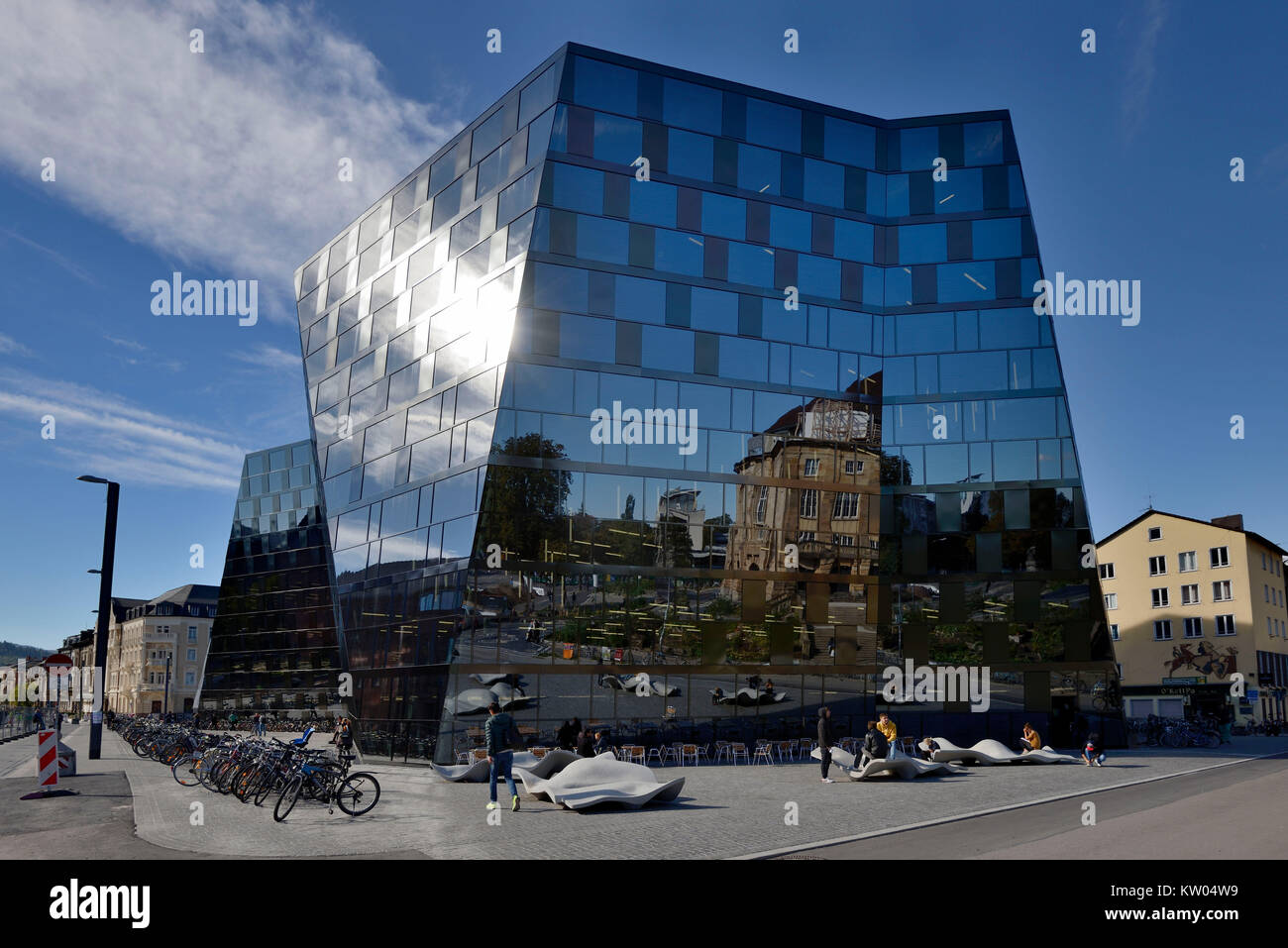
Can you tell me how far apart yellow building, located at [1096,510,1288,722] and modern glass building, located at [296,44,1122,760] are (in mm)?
36501

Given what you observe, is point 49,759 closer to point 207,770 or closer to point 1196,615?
point 207,770

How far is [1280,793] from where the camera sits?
20.8 metres

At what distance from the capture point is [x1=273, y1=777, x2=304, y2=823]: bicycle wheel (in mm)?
16203

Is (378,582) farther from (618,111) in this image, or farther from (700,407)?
(618,111)

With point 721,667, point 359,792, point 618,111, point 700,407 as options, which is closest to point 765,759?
point 721,667

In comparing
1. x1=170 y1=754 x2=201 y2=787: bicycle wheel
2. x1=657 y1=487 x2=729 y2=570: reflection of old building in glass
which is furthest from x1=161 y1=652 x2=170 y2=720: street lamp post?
x1=657 y1=487 x2=729 y2=570: reflection of old building in glass

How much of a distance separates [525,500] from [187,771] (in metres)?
11.6

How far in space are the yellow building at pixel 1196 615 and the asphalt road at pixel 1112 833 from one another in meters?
54.4

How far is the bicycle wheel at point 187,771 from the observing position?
22844mm

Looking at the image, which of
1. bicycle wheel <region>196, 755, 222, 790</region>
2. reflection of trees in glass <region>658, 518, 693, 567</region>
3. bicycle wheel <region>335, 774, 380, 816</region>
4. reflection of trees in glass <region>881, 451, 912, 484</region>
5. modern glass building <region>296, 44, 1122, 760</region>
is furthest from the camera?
reflection of trees in glass <region>881, 451, 912, 484</region>

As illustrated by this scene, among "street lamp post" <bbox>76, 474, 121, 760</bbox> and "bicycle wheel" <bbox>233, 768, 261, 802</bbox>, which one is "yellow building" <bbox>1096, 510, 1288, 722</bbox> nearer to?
"street lamp post" <bbox>76, 474, 121, 760</bbox>

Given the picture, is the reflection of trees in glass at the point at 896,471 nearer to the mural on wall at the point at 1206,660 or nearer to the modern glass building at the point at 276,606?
the modern glass building at the point at 276,606
